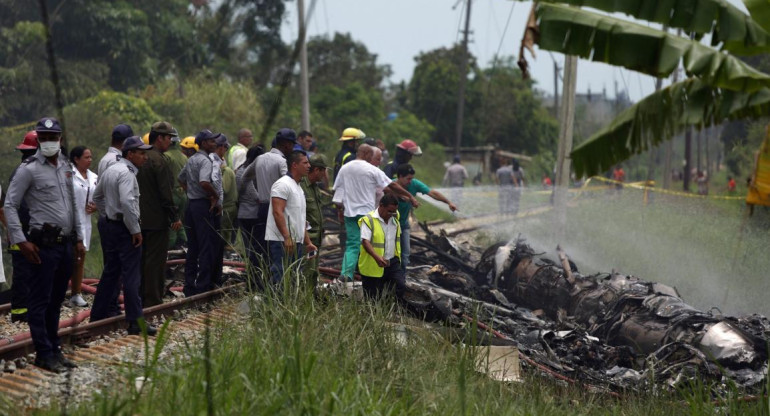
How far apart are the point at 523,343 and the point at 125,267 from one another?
16.1 feet

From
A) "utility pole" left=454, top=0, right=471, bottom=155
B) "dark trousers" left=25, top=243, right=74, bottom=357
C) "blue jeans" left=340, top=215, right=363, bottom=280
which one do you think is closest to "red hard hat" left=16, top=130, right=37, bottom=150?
"dark trousers" left=25, top=243, right=74, bottom=357

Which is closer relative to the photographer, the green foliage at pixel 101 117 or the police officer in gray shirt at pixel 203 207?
the police officer in gray shirt at pixel 203 207

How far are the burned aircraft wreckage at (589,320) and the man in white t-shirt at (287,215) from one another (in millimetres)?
1527

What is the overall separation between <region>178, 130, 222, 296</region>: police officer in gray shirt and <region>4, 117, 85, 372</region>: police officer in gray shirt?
3.20 metres

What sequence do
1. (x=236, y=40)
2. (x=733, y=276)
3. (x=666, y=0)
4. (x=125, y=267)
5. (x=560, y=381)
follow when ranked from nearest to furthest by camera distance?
(x=236, y=40) < (x=666, y=0) < (x=125, y=267) < (x=560, y=381) < (x=733, y=276)

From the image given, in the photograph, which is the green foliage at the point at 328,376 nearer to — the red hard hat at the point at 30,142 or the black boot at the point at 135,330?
the black boot at the point at 135,330

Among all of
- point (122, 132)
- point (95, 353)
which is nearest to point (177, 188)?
point (122, 132)

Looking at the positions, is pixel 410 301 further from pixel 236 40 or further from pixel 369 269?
pixel 236 40

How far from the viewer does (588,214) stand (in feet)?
76.7

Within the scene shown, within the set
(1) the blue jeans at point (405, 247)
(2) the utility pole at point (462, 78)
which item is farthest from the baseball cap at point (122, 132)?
(2) the utility pole at point (462, 78)

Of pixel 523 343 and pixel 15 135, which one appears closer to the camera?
pixel 523 343

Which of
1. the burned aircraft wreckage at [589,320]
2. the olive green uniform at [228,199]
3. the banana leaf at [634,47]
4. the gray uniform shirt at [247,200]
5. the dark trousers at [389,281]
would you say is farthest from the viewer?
the olive green uniform at [228,199]

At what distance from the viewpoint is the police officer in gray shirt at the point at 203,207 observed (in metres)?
10.4

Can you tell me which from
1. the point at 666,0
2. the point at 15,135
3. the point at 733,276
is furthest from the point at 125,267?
the point at 733,276
